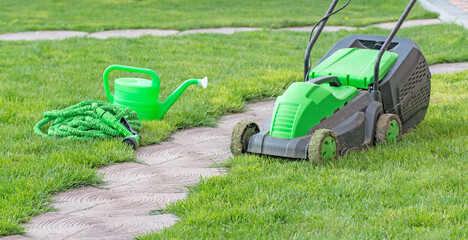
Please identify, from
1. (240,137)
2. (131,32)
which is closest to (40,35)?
(131,32)

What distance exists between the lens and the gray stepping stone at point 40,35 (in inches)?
363

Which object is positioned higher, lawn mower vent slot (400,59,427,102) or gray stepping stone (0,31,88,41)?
lawn mower vent slot (400,59,427,102)

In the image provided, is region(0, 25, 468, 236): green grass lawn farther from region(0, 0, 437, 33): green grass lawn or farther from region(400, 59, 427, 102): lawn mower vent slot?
region(0, 0, 437, 33): green grass lawn

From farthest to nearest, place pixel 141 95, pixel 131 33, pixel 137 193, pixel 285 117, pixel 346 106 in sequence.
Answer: pixel 131 33
pixel 141 95
pixel 346 106
pixel 285 117
pixel 137 193

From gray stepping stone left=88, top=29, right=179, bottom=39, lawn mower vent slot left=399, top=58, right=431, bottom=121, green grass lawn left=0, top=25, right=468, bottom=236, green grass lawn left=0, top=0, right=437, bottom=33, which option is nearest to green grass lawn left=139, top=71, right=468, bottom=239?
green grass lawn left=0, top=25, right=468, bottom=236

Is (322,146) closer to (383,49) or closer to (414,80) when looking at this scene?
(383,49)

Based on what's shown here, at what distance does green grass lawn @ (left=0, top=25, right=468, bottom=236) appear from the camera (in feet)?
11.4

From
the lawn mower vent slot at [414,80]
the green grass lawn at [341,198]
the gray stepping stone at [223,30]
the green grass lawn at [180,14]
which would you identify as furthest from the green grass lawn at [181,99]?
the green grass lawn at [180,14]

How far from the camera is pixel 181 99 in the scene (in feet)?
18.2

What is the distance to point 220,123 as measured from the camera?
5.05 metres

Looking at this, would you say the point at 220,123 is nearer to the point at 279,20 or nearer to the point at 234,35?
the point at 234,35

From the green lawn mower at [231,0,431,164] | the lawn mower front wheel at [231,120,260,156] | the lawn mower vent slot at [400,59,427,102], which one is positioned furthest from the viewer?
the lawn mower vent slot at [400,59,427,102]

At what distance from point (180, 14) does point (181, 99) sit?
620cm

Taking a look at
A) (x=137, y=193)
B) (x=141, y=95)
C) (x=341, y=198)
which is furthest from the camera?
(x=141, y=95)
